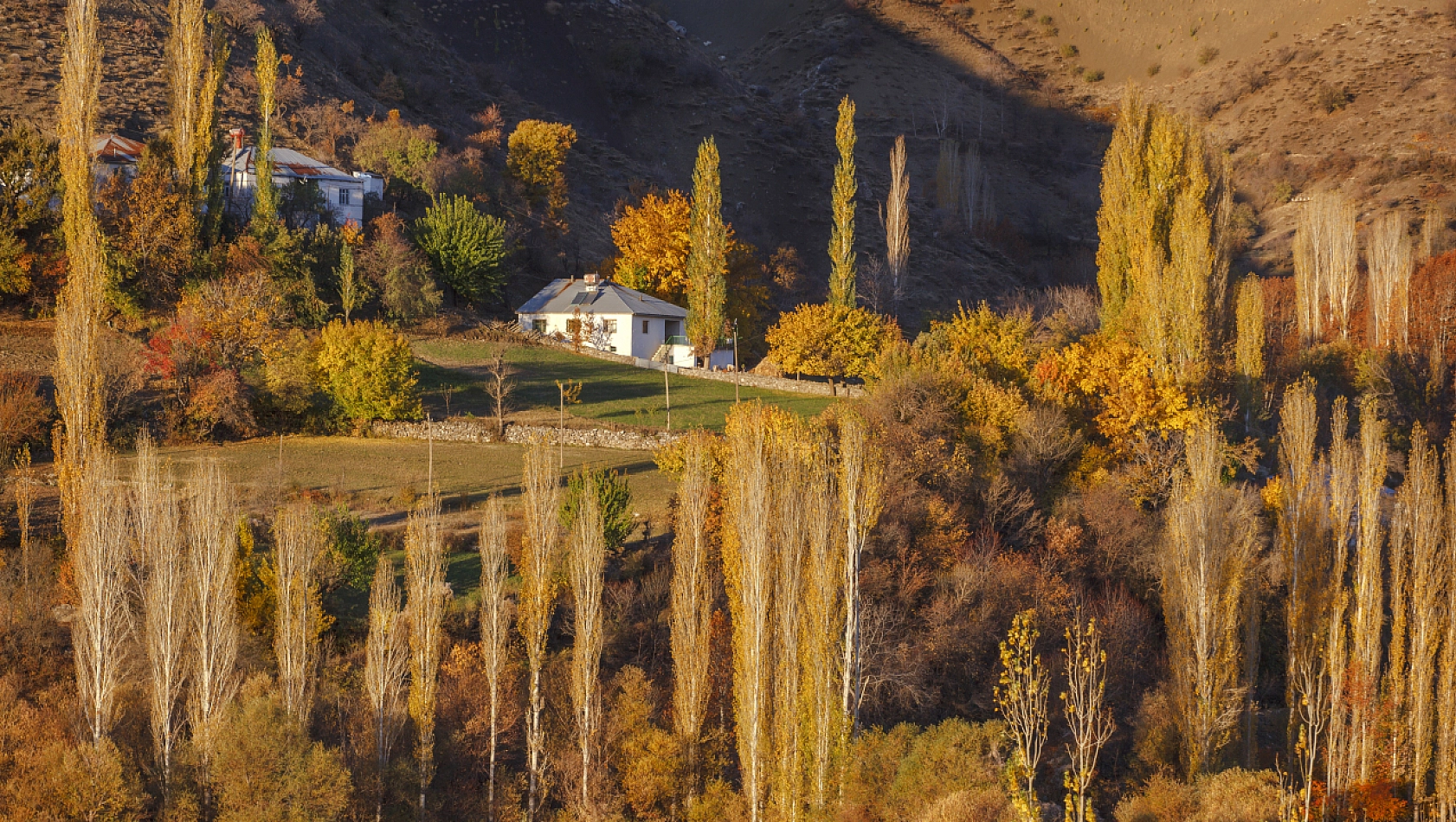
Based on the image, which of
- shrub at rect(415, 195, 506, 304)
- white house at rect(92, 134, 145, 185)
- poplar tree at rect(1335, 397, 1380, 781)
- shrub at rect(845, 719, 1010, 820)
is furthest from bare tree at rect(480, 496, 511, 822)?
white house at rect(92, 134, 145, 185)

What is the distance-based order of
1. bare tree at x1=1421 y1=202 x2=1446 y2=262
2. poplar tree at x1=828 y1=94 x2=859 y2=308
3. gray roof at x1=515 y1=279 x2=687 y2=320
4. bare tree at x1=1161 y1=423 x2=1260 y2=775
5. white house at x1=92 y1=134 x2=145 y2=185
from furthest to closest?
bare tree at x1=1421 y1=202 x2=1446 y2=262, poplar tree at x1=828 y1=94 x2=859 y2=308, gray roof at x1=515 y1=279 x2=687 y2=320, white house at x1=92 y1=134 x2=145 y2=185, bare tree at x1=1161 y1=423 x2=1260 y2=775

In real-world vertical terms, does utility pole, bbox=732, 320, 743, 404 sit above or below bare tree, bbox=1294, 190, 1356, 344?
below

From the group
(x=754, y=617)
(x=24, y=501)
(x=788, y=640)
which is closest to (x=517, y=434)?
(x=24, y=501)

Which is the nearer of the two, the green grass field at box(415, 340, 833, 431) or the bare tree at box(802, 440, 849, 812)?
the bare tree at box(802, 440, 849, 812)

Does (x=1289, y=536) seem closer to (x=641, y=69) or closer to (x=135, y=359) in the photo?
(x=135, y=359)

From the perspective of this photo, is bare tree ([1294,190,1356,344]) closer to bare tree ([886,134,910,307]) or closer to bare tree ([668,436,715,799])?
bare tree ([886,134,910,307])

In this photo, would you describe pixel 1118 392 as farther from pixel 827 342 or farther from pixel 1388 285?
pixel 1388 285

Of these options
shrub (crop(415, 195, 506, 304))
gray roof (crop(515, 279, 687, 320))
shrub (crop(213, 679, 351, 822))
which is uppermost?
shrub (crop(415, 195, 506, 304))

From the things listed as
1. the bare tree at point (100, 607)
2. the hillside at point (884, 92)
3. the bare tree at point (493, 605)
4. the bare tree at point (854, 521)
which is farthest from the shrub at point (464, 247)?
the bare tree at point (493, 605)
